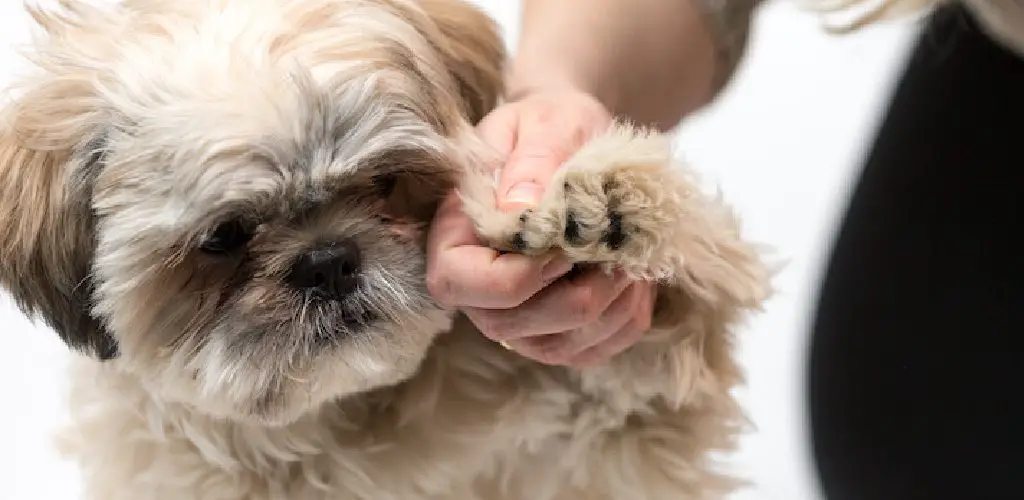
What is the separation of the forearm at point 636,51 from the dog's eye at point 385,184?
0.63 ft

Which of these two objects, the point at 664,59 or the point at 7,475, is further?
the point at 7,475

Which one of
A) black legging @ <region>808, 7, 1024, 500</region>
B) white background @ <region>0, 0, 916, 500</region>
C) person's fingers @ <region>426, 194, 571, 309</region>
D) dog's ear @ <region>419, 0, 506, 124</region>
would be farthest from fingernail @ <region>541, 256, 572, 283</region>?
white background @ <region>0, 0, 916, 500</region>

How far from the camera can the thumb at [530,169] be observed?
Result: 0.79 meters

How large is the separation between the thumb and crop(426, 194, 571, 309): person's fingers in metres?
0.04

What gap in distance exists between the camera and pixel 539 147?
0.84 meters

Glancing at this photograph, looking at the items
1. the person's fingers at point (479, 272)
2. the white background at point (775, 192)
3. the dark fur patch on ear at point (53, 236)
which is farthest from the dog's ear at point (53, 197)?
the white background at point (775, 192)

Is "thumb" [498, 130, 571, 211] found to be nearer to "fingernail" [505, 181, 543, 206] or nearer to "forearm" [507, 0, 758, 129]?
"fingernail" [505, 181, 543, 206]

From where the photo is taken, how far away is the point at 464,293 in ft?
2.54

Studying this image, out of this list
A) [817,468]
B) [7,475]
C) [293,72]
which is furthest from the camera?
[7,475]

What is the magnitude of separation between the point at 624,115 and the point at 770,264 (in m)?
0.20

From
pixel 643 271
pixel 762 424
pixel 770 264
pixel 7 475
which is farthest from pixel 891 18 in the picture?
pixel 7 475

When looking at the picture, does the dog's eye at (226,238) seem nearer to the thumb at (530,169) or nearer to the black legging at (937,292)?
the thumb at (530,169)

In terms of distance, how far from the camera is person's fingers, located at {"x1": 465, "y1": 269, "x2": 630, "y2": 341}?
788 mm

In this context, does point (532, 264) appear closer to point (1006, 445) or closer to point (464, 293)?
point (464, 293)
